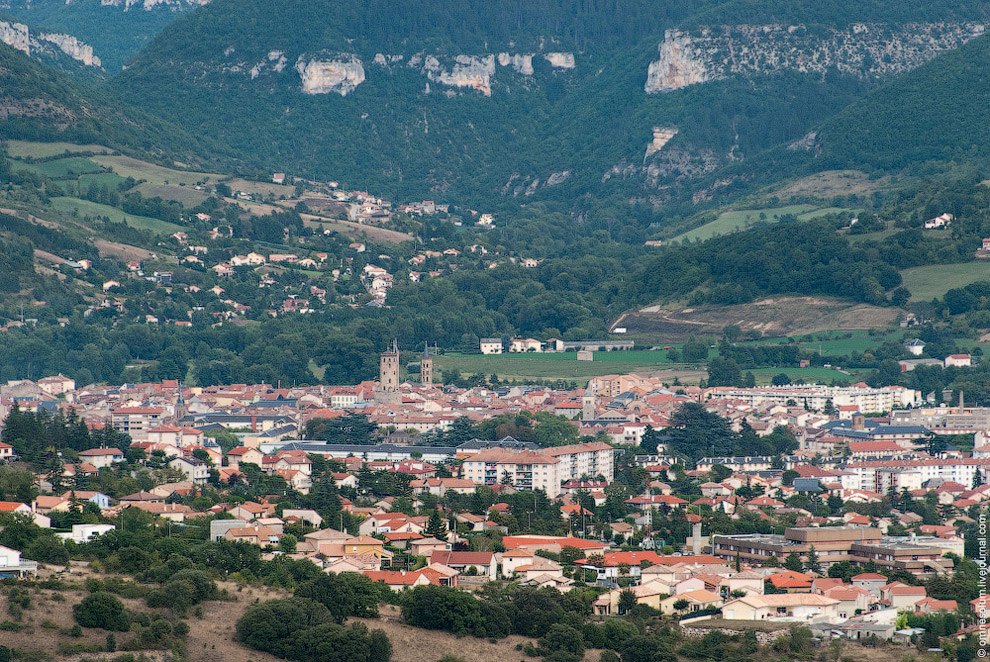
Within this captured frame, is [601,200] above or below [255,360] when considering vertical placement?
→ above

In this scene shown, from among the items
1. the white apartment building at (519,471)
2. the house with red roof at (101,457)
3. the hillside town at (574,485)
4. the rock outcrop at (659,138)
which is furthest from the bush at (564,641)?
the rock outcrop at (659,138)

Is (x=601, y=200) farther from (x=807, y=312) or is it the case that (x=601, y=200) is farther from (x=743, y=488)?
(x=743, y=488)

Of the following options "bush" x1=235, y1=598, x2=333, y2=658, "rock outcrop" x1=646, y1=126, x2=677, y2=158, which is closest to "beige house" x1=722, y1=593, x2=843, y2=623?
"bush" x1=235, y1=598, x2=333, y2=658

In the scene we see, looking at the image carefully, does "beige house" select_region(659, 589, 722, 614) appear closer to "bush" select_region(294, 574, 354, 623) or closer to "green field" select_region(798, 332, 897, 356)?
"bush" select_region(294, 574, 354, 623)

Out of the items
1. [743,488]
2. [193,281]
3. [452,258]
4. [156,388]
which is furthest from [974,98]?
[743,488]

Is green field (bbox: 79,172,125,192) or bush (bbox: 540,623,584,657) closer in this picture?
bush (bbox: 540,623,584,657)

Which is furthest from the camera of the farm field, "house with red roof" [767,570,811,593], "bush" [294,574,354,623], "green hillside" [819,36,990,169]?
"green hillside" [819,36,990,169]
